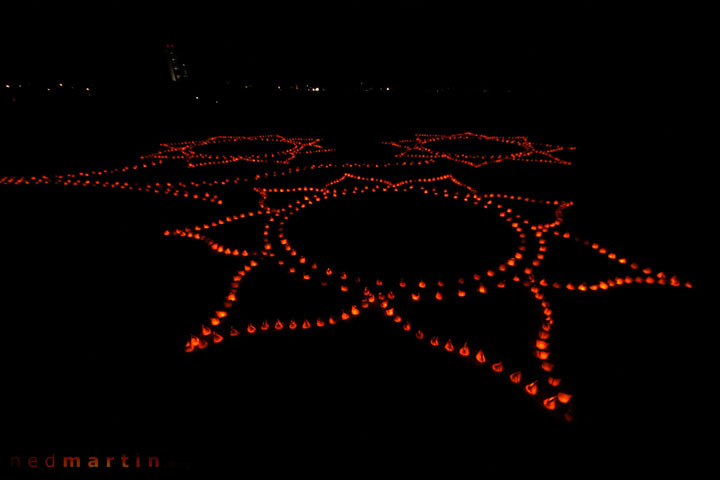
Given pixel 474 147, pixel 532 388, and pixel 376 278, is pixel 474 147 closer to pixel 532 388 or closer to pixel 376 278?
pixel 376 278

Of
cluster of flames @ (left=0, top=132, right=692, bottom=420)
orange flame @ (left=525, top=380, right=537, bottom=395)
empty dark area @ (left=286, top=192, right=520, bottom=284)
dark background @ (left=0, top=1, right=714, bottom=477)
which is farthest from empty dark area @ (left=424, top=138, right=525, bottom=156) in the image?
orange flame @ (left=525, top=380, right=537, bottom=395)

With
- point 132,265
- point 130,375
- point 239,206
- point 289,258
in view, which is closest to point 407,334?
point 289,258

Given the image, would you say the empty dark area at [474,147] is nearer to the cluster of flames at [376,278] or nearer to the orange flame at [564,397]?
the cluster of flames at [376,278]

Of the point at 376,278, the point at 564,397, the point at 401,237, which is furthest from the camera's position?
the point at 401,237

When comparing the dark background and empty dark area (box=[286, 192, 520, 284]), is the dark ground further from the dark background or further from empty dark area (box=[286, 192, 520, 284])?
empty dark area (box=[286, 192, 520, 284])

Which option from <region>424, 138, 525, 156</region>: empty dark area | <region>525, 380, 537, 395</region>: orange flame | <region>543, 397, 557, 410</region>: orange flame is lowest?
<region>424, 138, 525, 156</region>: empty dark area

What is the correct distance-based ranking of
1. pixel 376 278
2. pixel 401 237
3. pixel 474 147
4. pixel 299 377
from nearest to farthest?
pixel 299 377, pixel 376 278, pixel 401 237, pixel 474 147

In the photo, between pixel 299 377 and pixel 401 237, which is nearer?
pixel 299 377

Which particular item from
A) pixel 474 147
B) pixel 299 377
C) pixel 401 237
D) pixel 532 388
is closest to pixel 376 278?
pixel 401 237
